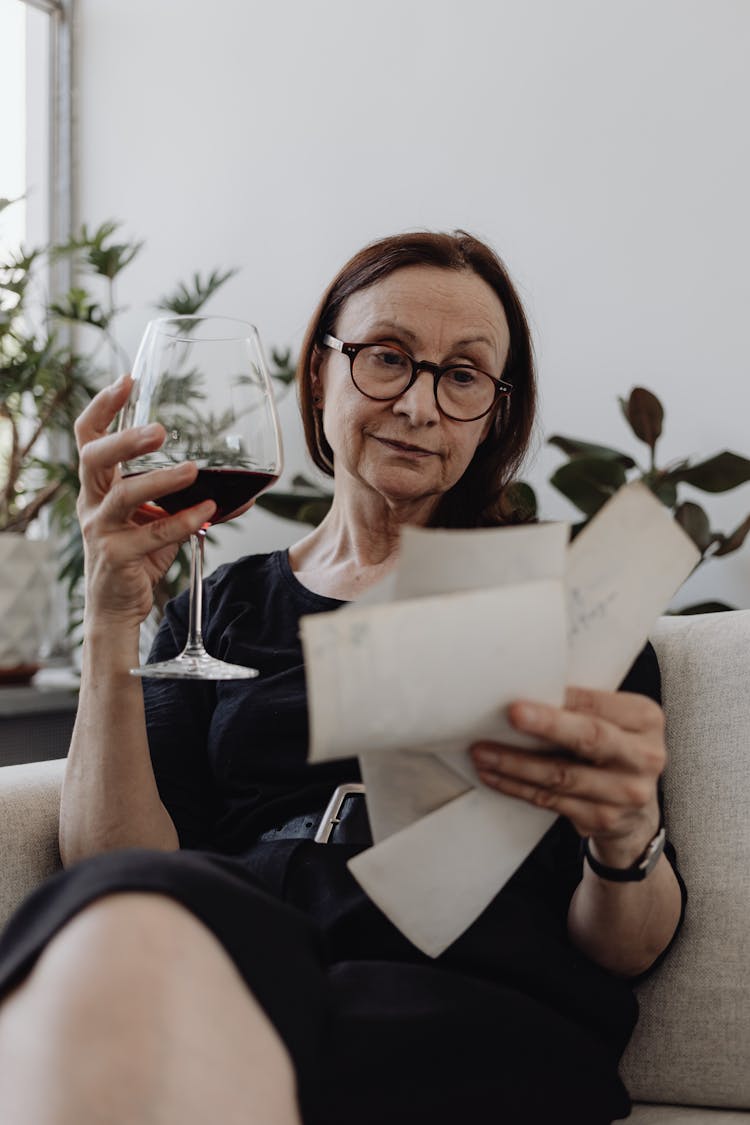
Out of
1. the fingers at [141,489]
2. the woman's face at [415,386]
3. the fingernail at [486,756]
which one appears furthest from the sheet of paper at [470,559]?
the woman's face at [415,386]

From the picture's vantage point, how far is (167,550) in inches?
44.4

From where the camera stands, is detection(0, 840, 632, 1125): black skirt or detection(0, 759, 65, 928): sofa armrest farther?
detection(0, 759, 65, 928): sofa armrest

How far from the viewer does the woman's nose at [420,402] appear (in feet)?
4.17

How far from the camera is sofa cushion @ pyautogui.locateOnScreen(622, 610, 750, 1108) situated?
107 centimetres

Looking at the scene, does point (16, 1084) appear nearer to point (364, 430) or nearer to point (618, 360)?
point (364, 430)

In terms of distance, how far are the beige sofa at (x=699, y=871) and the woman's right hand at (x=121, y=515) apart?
0.92ft

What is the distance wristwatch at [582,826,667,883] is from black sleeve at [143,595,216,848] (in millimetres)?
502

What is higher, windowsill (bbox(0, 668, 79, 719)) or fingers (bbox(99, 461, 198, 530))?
fingers (bbox(99, 461, 198, 530))

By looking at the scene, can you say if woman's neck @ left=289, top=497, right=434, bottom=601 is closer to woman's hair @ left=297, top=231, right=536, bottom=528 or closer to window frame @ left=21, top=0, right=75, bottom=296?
woman's hair @ left=297, top=231, right=536, bottom=528

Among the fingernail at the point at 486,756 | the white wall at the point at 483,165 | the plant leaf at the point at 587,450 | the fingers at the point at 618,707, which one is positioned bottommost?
the fingernail at the point at 486,756

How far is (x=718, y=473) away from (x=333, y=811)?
109cm

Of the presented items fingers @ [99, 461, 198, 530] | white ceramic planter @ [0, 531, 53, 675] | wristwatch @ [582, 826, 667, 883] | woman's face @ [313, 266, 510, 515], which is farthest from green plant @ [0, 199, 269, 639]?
wristwatch @ [582, 826, 667, 883]

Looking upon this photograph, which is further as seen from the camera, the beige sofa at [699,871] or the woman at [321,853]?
the beige sofa at [699,871]

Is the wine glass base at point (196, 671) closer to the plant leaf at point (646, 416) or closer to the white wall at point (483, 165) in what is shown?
the plant leaf at point (646, 416)
